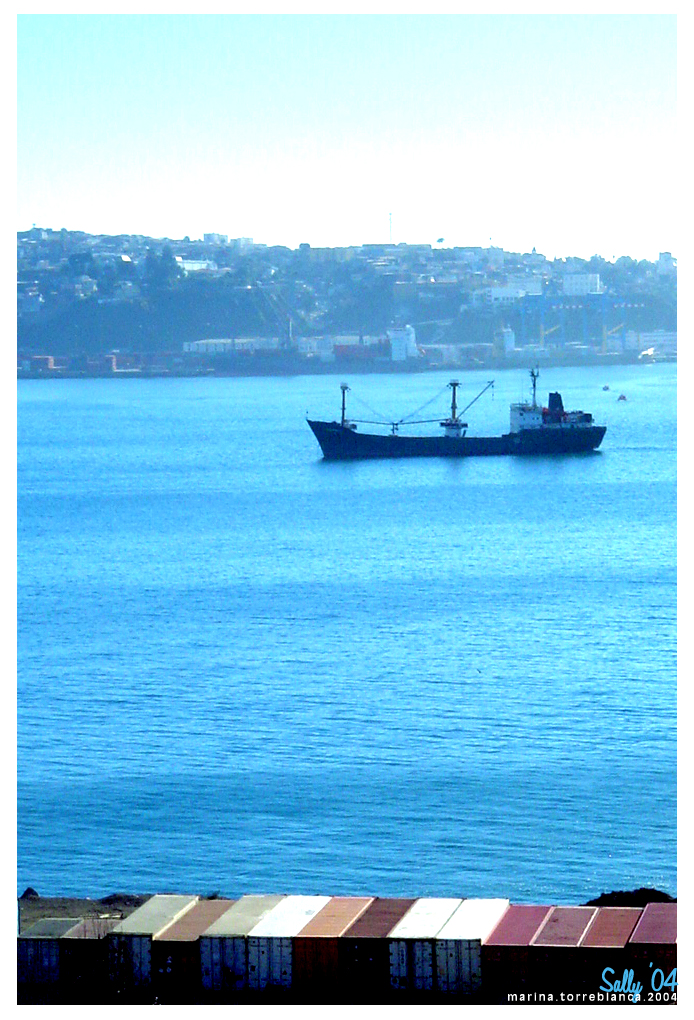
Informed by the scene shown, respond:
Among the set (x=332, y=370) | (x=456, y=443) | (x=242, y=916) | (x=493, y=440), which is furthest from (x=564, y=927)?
(x=332, y=370)

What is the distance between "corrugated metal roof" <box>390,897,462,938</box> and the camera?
325cm

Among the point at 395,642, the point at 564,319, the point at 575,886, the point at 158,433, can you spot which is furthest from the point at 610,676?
the point at 564,319

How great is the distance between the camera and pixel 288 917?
3.44 metres

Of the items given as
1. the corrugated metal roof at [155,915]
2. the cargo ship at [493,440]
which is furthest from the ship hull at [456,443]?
the corrugated metal roof at [155,915]

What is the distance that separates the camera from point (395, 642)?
10.3 m

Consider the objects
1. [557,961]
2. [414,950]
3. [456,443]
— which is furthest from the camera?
[456,443]

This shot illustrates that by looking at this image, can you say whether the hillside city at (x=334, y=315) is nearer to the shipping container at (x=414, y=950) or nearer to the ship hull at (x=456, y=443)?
the ship hull at (x=456, y=443)

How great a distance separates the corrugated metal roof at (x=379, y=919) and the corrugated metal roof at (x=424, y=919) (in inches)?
0.9

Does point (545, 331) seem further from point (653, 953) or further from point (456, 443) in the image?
point (653, 953)

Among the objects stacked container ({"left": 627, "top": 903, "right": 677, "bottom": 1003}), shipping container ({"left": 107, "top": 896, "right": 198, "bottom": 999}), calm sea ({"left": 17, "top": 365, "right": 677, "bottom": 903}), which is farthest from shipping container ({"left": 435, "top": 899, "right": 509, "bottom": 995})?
calm sea ({"left": 17, "top": 365, "right": 677, "bottom": 903})

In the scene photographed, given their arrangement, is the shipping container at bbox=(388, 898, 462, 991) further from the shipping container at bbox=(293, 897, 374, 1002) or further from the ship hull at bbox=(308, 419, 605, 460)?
the ship hull at bbox=(308, 419, 605, 460)

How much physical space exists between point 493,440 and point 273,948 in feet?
58.6

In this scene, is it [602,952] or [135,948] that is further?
[135,948]

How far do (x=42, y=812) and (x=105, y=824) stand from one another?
42 cm
